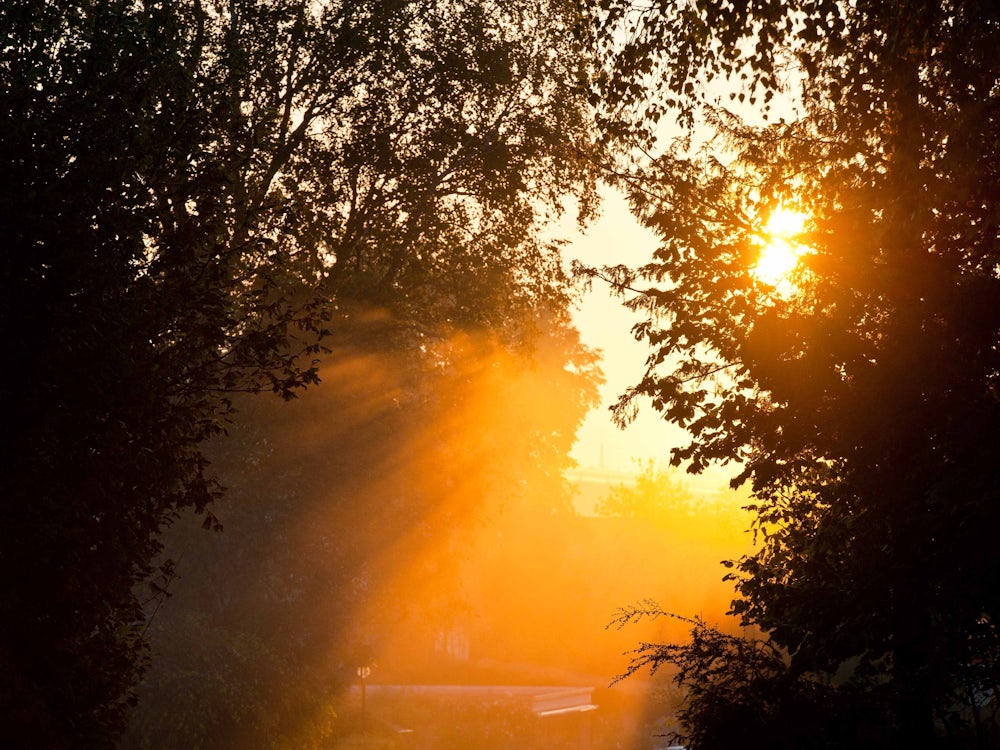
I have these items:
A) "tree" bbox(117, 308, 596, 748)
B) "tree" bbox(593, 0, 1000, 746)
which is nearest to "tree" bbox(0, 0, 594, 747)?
"tree" bbox(593, 0, 1000, 746)

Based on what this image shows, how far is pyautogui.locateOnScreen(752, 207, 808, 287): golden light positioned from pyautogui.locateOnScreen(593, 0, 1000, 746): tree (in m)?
0.11

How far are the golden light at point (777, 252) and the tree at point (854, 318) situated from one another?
0.11 metres

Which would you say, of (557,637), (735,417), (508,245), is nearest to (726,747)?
(735,417)

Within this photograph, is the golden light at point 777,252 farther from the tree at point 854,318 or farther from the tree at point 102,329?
the tree at point 102,329

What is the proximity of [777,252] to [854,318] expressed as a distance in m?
1.53

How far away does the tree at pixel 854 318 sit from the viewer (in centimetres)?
862

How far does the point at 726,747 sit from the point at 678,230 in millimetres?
5138

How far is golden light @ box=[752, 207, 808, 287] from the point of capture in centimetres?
1116

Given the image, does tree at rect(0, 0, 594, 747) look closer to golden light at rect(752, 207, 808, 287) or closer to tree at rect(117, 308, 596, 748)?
golden light at rect(752, 207, 808, 287)

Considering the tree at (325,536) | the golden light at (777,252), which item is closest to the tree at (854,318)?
the golden light at (777,252)

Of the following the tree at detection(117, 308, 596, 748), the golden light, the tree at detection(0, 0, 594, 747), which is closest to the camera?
the tree at detection(0, 0, 594, 747)

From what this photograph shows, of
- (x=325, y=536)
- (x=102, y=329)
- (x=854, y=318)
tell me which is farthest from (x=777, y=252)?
(x=325, y=536)

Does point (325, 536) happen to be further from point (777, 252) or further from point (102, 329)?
point (102, 329)

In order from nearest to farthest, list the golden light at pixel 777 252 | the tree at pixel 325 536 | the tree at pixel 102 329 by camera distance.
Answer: the tree at pixel 102 329 < the golden light at pixel 777 252 < the tree at pixel 325 536
